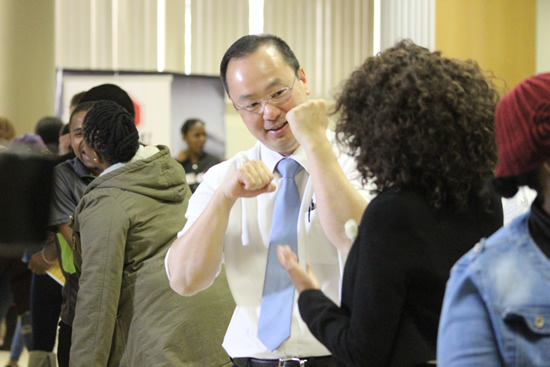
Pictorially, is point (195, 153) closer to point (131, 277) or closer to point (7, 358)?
point (7, 358)

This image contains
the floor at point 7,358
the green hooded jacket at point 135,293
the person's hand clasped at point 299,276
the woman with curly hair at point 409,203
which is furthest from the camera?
the floor at point 7,358

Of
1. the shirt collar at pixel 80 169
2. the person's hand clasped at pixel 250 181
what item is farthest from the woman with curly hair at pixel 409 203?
the shirt collar at pixel 80 169

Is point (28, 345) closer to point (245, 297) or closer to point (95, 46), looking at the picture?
point (245, 297)

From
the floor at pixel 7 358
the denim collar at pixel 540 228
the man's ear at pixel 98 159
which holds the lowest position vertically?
the floor at pixel 7 358

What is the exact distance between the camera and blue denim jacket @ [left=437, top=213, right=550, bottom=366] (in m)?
0.85

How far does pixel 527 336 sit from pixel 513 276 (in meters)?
0.08

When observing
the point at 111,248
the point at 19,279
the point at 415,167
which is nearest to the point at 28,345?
the point at 19,279

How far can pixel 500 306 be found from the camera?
859mm

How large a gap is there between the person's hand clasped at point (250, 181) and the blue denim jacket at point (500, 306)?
73 cm

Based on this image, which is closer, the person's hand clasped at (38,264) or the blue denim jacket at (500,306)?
the blue denim jacket at (500,306)

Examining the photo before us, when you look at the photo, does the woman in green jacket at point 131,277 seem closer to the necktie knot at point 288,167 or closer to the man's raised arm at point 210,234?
the man's raised arm at point 210,234

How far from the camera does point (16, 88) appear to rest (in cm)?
550

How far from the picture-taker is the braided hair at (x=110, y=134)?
2424 millimetres

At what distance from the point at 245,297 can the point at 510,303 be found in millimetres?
975
